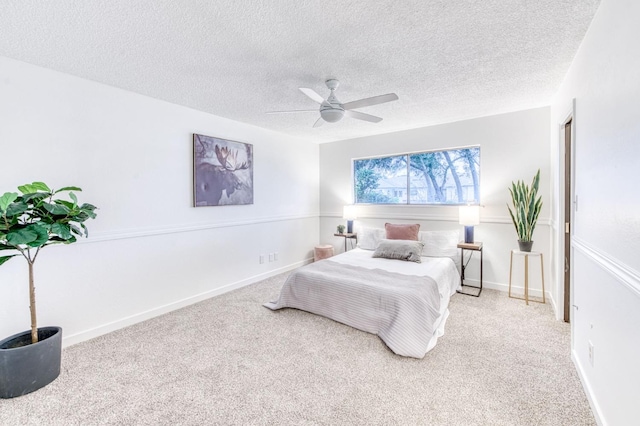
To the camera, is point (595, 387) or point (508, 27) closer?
point (595, 387)

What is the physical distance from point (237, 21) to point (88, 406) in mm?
2626

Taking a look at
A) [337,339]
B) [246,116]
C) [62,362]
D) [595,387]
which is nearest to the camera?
[595,387]

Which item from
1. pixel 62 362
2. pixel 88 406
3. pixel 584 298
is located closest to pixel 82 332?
pixel 62 362

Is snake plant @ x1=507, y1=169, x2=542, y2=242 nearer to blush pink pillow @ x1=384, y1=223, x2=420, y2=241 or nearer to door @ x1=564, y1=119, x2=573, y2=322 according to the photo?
door @ x1=564, y1=119, x2=573, y2=322

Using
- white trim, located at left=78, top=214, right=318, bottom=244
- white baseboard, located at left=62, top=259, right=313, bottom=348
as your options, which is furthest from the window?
white baseboard, located at left=62, top=259, right=313, bottom=348

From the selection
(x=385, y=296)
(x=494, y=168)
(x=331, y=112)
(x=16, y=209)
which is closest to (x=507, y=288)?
(x=494, y=168)

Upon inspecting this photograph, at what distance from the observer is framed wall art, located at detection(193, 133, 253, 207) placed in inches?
136

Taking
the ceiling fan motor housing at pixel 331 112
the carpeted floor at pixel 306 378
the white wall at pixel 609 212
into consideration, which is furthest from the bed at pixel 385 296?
the ceiling fan motor housing at pixel 331 112

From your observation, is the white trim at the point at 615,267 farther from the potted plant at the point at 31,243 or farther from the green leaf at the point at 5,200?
the green leaf at the point at 5,200

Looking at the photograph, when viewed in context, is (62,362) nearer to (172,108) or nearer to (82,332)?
(82,332)

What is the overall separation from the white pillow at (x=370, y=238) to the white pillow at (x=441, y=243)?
2.10 feet

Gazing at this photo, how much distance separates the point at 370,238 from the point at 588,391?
286 cm

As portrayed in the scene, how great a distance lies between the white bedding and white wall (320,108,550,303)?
70 cm

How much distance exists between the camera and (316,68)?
2318 millimetres
